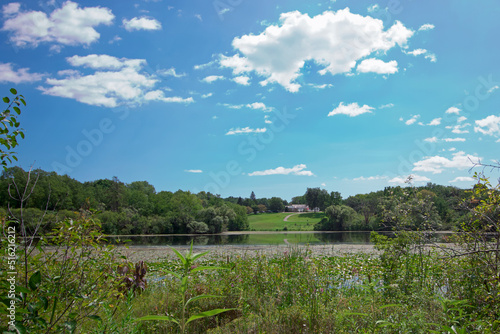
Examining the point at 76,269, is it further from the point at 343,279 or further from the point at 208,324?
the point at 343,279

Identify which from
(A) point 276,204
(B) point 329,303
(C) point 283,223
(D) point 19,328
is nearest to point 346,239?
(B) point 329,303

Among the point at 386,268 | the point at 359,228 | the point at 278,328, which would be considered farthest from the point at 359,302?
the point at 359,228

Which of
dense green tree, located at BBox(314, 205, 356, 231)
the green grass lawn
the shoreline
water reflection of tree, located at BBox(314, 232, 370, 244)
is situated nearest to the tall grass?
the shoreline

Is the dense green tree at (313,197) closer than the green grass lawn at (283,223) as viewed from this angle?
No

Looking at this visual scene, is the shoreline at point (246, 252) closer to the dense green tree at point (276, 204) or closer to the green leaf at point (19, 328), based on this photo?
the green leaf at point (19, 328)

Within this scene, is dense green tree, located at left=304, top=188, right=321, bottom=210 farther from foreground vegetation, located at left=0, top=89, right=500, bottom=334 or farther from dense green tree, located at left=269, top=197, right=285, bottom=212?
foreground vegetation, located at left=0, top=89, right=500, bottom=334

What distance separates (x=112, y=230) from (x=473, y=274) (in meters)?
47.7

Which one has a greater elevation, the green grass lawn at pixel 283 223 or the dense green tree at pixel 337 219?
the dense green tree at pixel 337 219

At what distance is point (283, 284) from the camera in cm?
605

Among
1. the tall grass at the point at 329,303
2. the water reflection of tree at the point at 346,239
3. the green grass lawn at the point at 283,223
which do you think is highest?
the tall grass at the point at 329,303

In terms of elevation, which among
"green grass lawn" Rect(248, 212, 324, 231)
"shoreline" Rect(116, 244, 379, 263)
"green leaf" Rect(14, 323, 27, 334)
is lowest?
"green grass lawn" Rect(248, 212, 324, 231)

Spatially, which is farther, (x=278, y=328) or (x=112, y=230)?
(x=112, y=230)

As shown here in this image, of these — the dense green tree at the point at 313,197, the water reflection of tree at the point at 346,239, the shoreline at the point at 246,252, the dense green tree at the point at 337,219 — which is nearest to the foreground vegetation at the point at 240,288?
the shoreline at the point at 246,252

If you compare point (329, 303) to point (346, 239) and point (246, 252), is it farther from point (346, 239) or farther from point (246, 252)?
point (346, 239)
